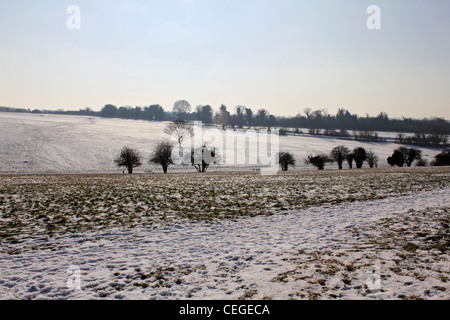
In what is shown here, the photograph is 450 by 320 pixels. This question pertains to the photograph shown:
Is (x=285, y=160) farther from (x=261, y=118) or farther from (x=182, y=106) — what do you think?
(x=261, y=118)

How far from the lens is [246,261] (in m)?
8.30

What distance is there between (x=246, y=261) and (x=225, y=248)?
4.46 feet

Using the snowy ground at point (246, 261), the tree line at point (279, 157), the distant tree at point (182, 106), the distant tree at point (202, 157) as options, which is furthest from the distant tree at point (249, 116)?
the snowy ground at point (246, 261)

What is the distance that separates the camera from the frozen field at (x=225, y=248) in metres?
6.59

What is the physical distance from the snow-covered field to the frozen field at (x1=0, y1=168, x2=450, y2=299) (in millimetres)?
42

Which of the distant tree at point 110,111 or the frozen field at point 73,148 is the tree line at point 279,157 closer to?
the frozen field at point 73,148

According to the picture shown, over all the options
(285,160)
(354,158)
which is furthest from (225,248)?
(354,158)

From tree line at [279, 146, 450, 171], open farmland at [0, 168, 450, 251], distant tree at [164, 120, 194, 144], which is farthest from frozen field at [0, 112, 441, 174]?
open farmland at [0, 168, 450, 251]

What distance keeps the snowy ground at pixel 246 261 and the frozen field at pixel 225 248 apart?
36 millimetres

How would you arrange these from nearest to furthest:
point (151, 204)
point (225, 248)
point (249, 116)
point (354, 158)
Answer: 1. point (225, 248)
2. point (151, 204)
3. point (354, 158)
4. point (249, 116)

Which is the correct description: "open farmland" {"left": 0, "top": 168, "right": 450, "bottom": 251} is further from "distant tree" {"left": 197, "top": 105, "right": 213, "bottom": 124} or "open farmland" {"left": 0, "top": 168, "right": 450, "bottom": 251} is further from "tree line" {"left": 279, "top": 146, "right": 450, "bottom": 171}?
"distant tree" {"left": 197, "top": 105, "right": 213, "bottom": 124}

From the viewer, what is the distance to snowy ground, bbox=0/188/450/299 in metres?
6.47

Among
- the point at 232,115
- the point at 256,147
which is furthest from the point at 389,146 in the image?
the point at 232,115

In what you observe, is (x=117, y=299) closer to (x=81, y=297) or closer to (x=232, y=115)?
(x=81, y=297)
